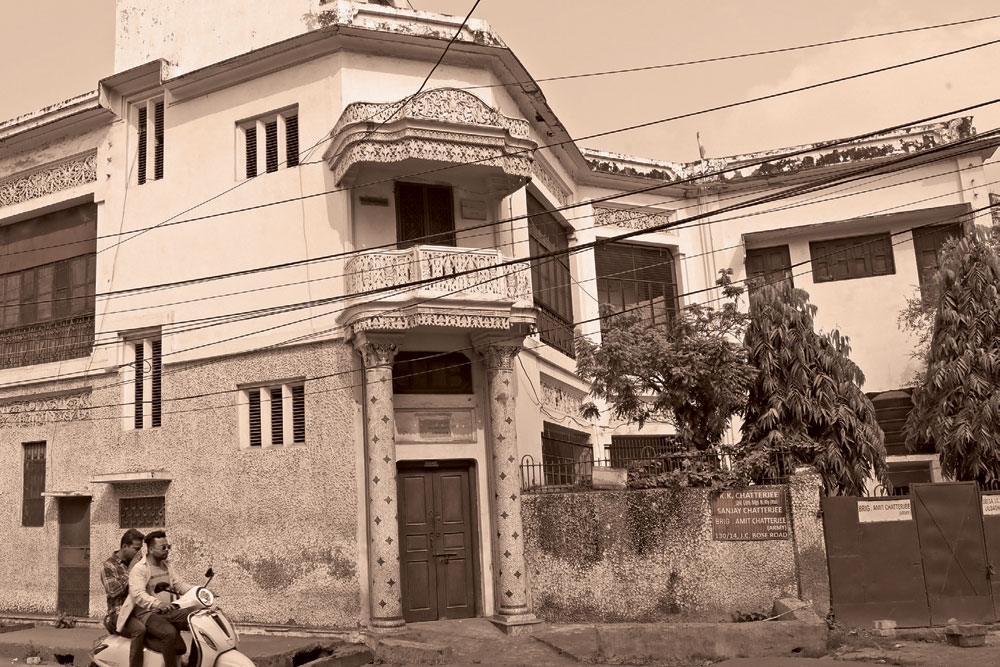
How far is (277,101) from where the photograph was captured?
1555 cm

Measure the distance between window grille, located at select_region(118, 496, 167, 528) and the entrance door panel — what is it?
1.08 m

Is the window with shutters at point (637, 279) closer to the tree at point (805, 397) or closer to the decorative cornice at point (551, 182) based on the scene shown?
the decorative cornice at point (551, 182)

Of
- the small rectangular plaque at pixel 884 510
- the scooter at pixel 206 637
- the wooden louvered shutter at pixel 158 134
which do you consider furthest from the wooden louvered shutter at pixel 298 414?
the small rectangular plaque at pixel 884 510

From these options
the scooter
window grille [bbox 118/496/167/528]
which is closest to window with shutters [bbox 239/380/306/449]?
window grille [bbox 118/496/167/528]

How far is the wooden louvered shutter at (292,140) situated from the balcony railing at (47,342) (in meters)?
5.23

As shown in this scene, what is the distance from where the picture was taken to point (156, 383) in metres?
16.3

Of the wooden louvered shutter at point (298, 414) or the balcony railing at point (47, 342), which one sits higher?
the balcony railing at point (47, 342)

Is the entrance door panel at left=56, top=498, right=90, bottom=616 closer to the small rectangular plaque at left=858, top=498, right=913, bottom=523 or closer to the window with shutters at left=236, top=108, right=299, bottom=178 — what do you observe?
the window with shutters at left=236, top=108, right=299, bottom=178

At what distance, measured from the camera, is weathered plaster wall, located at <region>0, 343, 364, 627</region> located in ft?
45.9

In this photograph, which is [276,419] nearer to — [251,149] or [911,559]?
[251,149]

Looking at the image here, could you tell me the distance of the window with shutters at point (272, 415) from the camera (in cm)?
1473

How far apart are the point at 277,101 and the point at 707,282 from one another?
35.5ft

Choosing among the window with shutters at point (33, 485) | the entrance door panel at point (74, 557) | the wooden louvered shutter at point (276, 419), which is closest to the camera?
the wooden louvered shutter at point (276, 419)

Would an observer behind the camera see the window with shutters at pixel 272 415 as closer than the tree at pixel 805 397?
Yes
